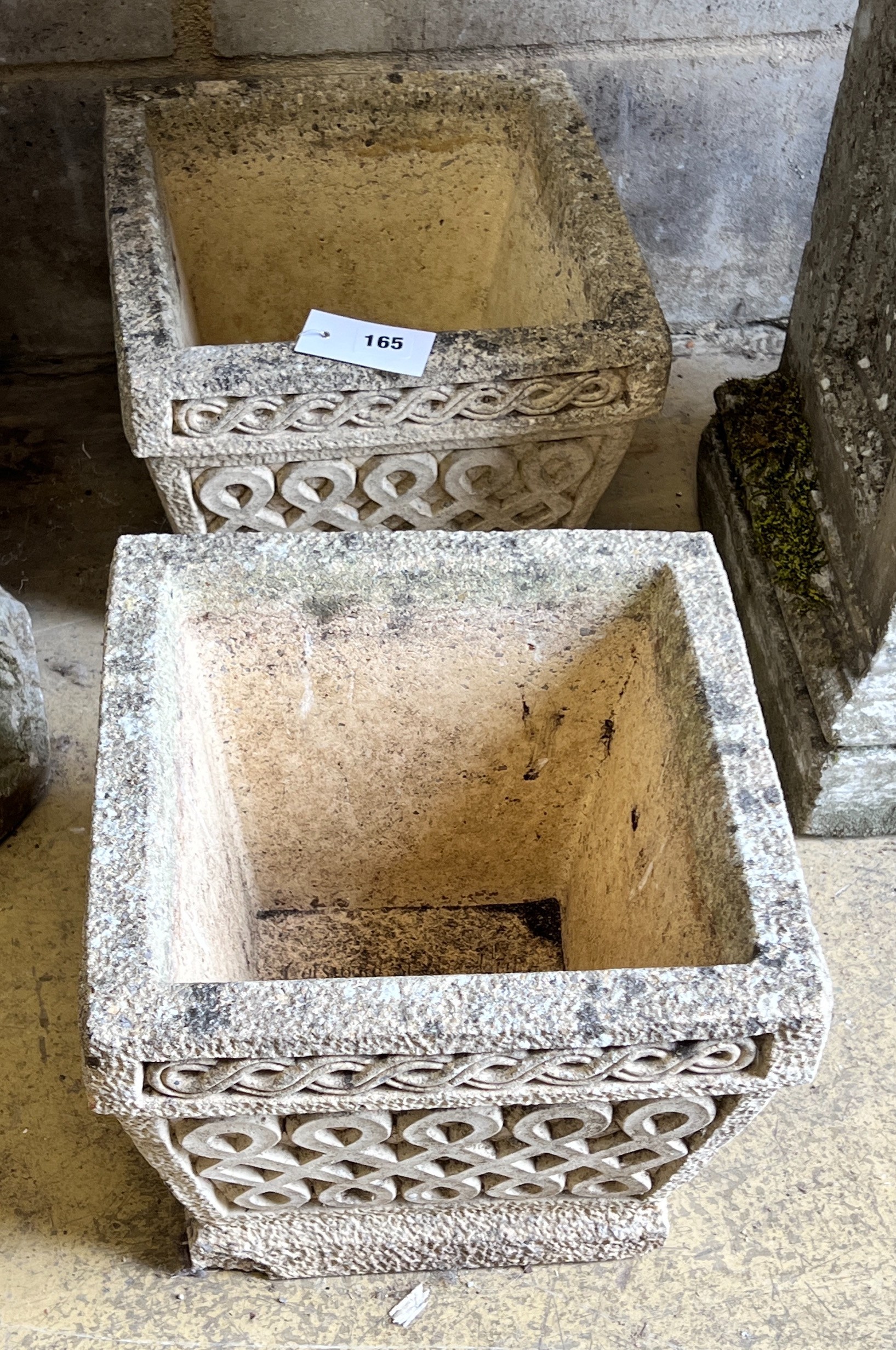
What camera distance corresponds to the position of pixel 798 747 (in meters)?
2.12

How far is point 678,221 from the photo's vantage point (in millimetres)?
2871

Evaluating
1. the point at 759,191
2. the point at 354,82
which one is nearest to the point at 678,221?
the point at 759,191

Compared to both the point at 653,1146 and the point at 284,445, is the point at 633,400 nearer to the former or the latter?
the point at 284,445

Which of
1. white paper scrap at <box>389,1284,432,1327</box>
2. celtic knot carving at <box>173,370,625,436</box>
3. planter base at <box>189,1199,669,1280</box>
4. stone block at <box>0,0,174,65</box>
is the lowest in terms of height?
white paper scrap at <box>389,1284,432,1327</box>

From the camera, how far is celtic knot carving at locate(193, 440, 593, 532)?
2.00m

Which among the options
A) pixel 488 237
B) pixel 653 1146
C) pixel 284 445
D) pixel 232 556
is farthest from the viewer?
pixel 488 237

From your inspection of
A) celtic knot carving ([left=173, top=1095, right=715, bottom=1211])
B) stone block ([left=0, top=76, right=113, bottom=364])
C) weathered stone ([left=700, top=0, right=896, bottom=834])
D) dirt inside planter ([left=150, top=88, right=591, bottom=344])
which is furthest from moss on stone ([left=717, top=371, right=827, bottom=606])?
stone block ([left=0, top=76, right=113, bottom=364])

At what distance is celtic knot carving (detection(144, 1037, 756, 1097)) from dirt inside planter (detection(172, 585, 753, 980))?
0.13 metres

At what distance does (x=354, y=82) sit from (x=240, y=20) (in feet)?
0.93

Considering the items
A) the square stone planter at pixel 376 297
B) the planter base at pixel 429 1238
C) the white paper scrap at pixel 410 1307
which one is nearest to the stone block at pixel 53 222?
the square stone planter at pixel 376 297

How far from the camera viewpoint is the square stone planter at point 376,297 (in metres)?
1.90

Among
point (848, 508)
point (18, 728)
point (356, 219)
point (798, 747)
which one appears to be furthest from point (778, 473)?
point (18, 728)

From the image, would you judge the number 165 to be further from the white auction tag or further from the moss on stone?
the moss on stone

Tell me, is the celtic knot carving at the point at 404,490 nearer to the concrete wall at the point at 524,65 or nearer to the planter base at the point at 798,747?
the planter base at the point at 798,747
